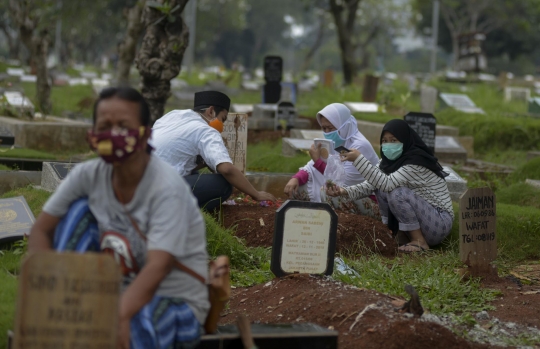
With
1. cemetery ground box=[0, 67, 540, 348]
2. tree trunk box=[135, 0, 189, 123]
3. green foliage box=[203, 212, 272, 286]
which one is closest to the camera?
cemetery ground box=[0, 67, 540, 348]

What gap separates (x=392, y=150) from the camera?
23.5 ft

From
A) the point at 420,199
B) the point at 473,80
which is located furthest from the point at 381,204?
the point at 473,80

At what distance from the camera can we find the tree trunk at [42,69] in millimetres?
16172

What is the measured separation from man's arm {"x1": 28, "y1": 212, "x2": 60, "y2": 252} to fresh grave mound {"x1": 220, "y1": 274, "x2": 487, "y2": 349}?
158 centimetres

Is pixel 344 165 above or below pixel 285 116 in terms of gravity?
below

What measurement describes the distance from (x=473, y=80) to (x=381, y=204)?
26.9 meters

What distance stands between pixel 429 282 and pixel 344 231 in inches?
58.0

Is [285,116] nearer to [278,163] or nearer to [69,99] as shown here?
[278,163]

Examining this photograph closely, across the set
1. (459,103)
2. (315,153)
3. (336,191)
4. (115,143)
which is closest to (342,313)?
(115,143)

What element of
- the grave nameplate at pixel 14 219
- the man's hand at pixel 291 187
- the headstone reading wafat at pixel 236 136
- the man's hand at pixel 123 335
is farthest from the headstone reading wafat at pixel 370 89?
the man's hand at pixel 123 335

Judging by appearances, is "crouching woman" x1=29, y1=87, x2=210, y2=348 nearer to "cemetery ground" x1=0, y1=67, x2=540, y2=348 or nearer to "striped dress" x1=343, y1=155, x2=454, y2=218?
"cemetery ground" x1=0, y1=67, x2=540, y2=348

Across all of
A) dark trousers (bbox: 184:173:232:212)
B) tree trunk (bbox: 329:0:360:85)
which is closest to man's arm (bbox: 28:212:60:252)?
dark trousers (bbox: 184:173:232:212)

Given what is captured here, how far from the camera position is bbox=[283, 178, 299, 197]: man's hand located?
24.5 feet

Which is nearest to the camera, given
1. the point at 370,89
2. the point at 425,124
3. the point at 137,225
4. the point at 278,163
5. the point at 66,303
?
the point at 66,303
